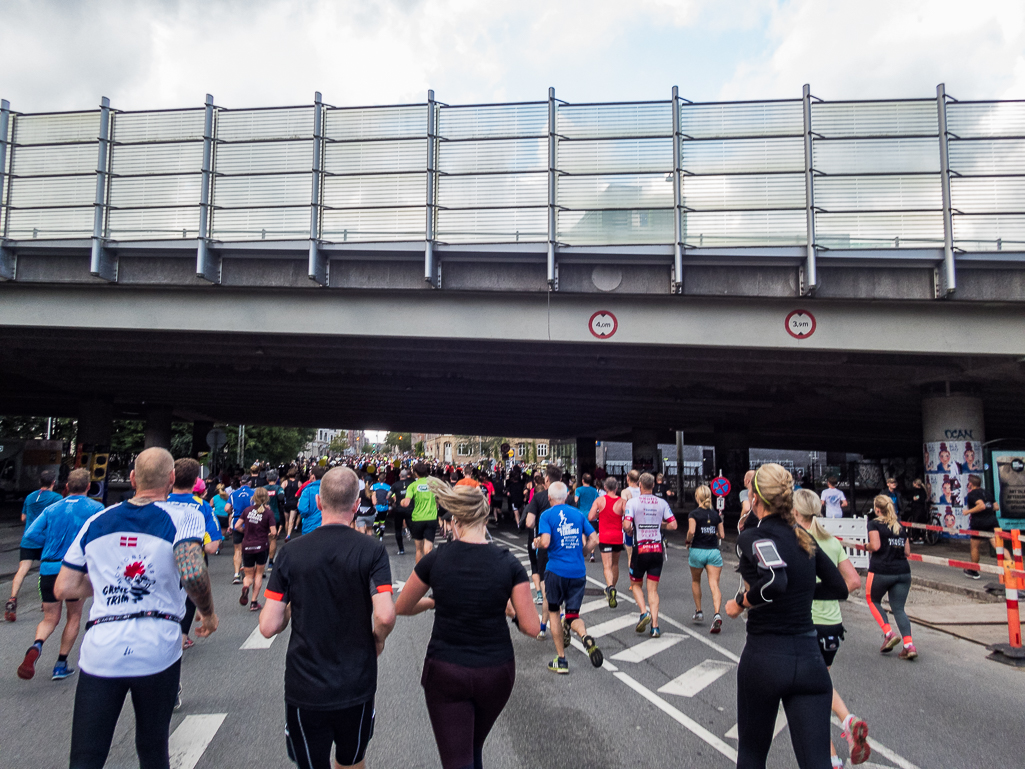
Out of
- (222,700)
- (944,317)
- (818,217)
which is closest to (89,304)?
(222,700)

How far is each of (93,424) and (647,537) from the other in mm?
29532

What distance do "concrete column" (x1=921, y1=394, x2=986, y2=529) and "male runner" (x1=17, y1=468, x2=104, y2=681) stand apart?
64.5ft

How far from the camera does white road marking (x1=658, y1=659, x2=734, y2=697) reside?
20.0 feet

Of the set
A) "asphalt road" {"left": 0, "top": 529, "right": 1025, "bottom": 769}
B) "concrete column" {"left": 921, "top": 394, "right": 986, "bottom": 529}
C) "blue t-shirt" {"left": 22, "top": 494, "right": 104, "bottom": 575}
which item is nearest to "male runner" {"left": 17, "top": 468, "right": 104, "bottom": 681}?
"blue t-shirt" {"left": 22, "top": 494, "right": 104, "bottom": 575}

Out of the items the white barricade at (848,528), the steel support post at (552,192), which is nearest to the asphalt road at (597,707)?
the white barricade at (848,528)

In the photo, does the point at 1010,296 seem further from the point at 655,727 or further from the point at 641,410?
the point at 641,410

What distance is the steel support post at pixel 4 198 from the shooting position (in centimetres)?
1638

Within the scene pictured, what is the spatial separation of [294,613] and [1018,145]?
1904 cm

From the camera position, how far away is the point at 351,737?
3.19m

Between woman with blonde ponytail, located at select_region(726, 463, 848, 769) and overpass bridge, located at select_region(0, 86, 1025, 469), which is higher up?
overpass bridge, located at select_region(0, 86, 1025, 469)

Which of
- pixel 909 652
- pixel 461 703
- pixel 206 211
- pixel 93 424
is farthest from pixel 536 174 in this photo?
pixel 93 424

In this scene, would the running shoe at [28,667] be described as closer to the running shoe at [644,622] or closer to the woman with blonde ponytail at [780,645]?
the woman with blonde ponytail at [780,645]

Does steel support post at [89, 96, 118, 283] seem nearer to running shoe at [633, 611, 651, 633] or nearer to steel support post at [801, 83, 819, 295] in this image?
running shoe at [633, 611, 651, 633]

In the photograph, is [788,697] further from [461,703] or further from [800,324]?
[800,324]
